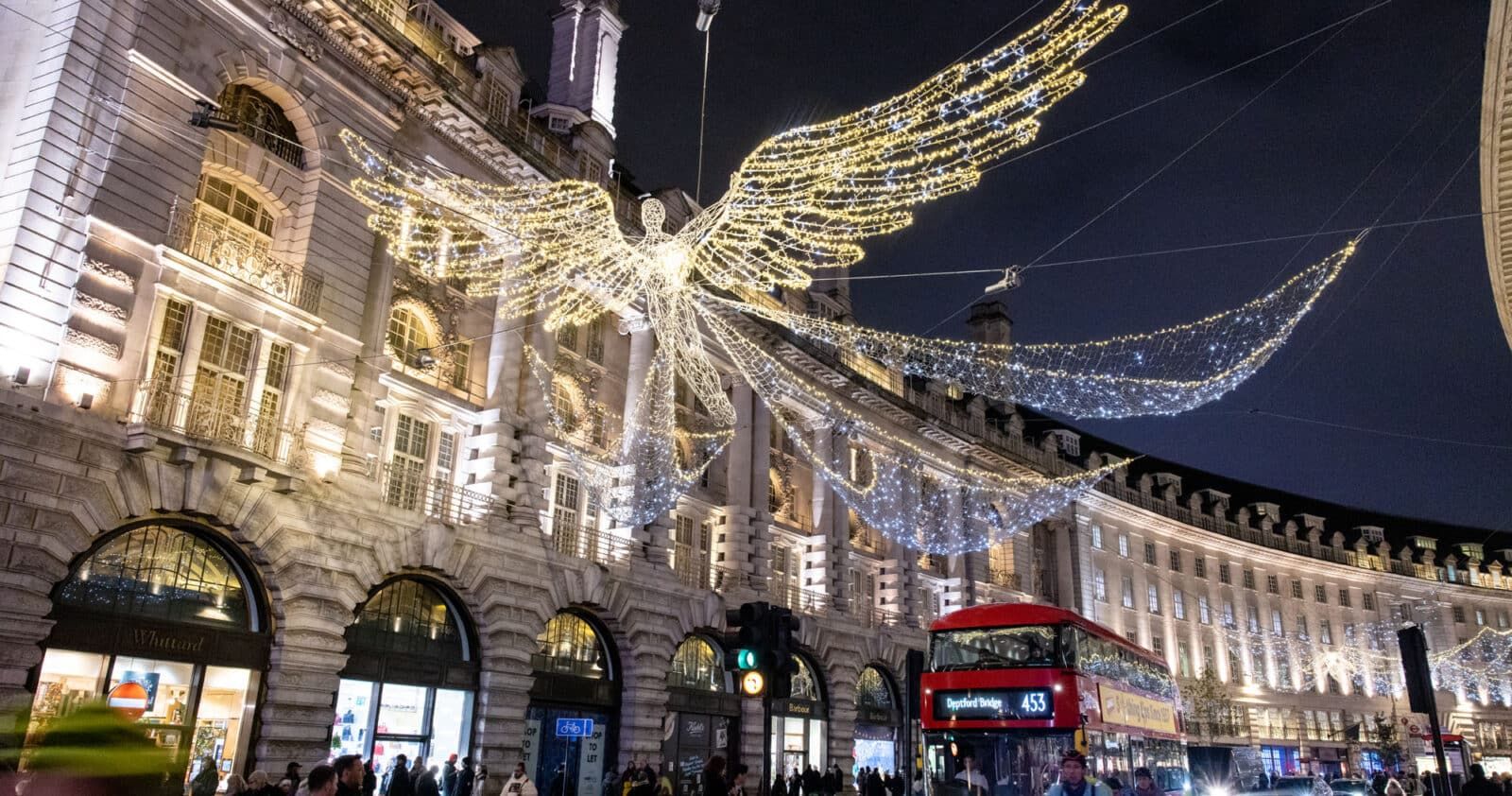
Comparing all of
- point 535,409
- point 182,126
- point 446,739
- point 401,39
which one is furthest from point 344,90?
point 446,739

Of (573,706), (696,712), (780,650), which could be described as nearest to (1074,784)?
(780,650)

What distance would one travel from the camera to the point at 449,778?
1997cm

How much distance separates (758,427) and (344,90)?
16.6 m

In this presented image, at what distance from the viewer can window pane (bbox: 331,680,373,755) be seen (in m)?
18.9

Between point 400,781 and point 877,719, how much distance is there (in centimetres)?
2043

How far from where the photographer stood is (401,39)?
20.9 meters

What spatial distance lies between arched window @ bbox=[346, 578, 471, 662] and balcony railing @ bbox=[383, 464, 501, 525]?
1515 mm

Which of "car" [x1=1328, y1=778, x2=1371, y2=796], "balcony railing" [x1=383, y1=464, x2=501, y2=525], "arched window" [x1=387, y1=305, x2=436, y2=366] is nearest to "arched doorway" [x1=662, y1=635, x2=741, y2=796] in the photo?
"balcony railing" [x1=383, y1=464, x2=501, y2=525]

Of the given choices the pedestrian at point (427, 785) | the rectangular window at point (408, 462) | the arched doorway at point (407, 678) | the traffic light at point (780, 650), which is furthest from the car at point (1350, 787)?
the rectangular window at point (408, 462)

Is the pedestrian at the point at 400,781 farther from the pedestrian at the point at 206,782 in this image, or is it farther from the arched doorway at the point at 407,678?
the pedestrian at the point at 206,782

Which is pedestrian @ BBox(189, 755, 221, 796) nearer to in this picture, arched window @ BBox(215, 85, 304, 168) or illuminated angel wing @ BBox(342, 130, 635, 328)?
illuminated angel wing @ BBox(342, 130, 635, 328)

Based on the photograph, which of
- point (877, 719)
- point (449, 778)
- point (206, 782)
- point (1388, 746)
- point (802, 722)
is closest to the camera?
point (206, 782)

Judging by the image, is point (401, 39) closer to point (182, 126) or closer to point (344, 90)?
point (344, 90)

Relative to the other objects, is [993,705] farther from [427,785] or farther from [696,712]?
[696,712]
